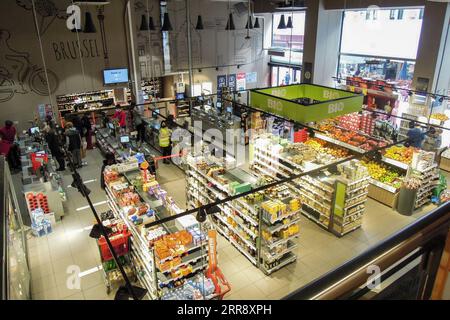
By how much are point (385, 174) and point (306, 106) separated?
457 cm

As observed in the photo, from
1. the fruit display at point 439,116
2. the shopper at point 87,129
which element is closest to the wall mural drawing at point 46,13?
the shopper at point 87,129

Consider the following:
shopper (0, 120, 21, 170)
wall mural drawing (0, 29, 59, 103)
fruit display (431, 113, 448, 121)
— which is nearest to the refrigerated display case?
shopper (0, 120, 21, 170)

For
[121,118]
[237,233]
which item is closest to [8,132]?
[121,118]

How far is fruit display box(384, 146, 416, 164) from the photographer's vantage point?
9484mm

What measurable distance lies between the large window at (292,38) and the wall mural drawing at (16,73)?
12212 millimetres

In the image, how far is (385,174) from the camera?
9.70 meters

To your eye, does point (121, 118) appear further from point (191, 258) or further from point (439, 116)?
point (439, 116)

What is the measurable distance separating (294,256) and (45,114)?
1172cm

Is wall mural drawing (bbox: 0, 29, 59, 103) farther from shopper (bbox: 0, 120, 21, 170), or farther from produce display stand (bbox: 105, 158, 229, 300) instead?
produce display stand (bbox: 105, 158, 229, 300)

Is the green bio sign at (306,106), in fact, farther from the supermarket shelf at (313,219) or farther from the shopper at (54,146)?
the shopper at (54,146)

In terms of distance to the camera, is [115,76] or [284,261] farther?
[115,76]

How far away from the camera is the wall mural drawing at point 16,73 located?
13352mm

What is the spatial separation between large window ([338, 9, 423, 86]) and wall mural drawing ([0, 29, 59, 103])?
43.4 ft
